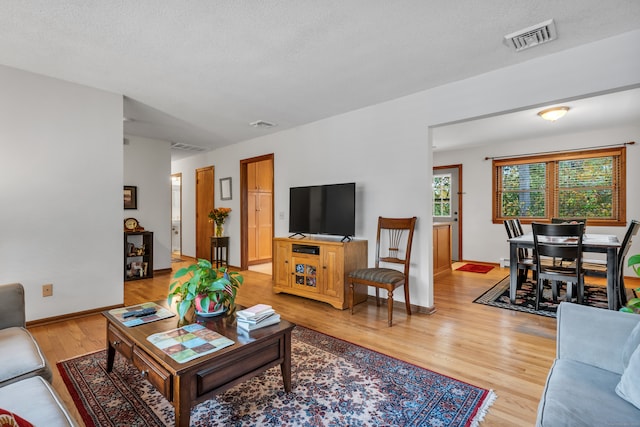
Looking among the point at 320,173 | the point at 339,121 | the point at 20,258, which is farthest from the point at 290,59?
the point at 20,258

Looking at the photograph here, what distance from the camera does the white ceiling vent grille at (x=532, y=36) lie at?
223 cm

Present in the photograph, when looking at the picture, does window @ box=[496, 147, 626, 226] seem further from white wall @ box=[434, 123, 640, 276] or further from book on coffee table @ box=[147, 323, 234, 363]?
book on coffee table @ box=[147, 323, 234, 363]

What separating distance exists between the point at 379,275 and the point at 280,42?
7.45ft

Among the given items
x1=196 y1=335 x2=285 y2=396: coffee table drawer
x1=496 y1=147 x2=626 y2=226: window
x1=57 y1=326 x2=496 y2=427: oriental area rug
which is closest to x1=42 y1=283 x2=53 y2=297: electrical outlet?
x1=57 y1=326 x2=496 y2=427: oriental area rug

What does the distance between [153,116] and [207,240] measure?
10.3 feet

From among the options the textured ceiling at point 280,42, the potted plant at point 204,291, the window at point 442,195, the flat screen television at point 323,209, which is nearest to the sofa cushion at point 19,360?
the potted plant at point 204,291

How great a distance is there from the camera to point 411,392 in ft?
6.26

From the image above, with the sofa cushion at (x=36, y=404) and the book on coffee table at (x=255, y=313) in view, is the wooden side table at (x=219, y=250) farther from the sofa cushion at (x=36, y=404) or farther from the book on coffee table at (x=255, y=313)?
the sofa cushion at (x=36, y=404)

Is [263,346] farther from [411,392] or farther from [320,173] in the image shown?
[320,173]

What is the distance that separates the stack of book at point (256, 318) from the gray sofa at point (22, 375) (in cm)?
83

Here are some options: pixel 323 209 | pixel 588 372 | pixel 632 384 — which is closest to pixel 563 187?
pixel 323 209

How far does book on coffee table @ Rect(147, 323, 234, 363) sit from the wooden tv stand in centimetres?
196

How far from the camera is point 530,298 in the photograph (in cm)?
392

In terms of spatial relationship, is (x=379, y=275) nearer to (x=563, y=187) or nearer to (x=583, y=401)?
(x=583, y=401)
